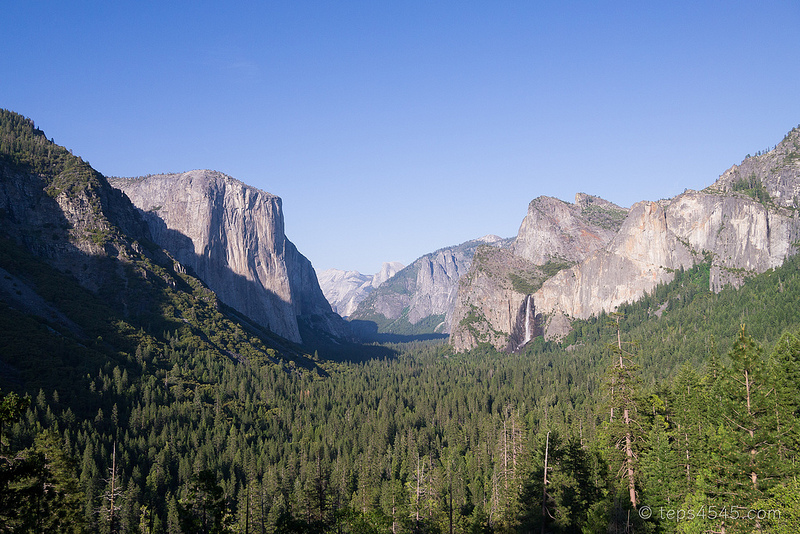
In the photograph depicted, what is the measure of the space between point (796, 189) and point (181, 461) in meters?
225

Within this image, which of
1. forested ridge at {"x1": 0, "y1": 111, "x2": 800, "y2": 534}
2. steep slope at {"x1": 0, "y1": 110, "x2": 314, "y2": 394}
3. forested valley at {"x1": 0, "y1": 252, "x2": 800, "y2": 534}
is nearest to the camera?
forested valley at {"x1": 0, "y1": 252, "x2": 800, "y2": 534}

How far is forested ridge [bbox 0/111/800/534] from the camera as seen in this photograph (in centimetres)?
3712

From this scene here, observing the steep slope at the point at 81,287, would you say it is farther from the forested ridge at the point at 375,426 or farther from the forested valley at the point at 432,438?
the forested valley at the point at 432,438

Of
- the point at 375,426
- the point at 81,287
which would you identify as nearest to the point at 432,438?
the point at 375,426

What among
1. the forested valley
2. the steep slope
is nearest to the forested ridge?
the forested valley

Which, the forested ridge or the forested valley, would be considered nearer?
the forested valley

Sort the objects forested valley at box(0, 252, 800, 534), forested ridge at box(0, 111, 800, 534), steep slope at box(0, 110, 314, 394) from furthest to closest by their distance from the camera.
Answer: steep slope at box(0, 110, 314, 394), forested ridge at box(0, 111, 800, 534), forested valley at box(0, 252, 800, 534)

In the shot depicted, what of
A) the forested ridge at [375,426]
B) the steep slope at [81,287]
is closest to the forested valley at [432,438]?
the forested ridge at [375,426]

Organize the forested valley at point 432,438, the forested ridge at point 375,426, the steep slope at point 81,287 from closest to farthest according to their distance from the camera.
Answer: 1. the forested valley at point 432,438
2. the forested ridge at point 375,426
3. the steep slope at point 81,287

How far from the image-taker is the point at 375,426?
11656 centimetres

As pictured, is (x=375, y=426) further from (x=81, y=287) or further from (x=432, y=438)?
(x=81, y=287)

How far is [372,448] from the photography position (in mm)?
102938

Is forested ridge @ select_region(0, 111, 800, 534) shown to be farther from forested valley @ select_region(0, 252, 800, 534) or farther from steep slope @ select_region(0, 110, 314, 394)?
steep slope @ select_region(0, 110, 314, 394)

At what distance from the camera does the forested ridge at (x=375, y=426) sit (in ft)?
122
